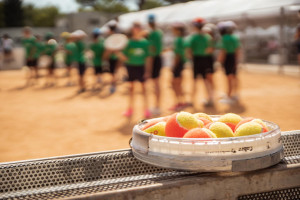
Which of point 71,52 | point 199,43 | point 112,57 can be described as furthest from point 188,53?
point 71,52

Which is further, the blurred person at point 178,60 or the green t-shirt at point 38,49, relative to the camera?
the green t-shirt at point 38,49

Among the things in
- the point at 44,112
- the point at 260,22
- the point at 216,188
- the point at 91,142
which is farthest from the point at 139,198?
the point at 260,22

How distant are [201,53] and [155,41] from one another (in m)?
1.25

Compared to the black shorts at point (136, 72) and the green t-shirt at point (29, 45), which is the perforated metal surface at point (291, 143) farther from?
the green t-shirt at point (29, 45)

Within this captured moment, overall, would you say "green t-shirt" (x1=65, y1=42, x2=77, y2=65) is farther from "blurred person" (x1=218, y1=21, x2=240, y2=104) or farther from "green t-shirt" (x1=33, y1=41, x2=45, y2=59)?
"blurred person" (x1=218, y1=21, x2=240, y2=104)

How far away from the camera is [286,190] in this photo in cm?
184

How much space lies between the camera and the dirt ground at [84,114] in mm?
5129

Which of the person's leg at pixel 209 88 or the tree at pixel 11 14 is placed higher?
the tree at pixel 11 14

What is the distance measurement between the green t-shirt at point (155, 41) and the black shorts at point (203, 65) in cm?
105

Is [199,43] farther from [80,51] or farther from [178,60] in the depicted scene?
[80,51]

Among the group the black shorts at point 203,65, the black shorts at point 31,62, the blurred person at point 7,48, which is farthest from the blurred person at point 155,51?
the blurred person at point 7,48

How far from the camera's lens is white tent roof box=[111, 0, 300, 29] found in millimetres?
15258

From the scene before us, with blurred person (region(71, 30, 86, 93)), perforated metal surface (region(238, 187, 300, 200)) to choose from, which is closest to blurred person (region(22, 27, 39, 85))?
blurred person (region(71, 30, 86, 93))

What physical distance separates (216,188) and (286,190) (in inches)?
20.5
